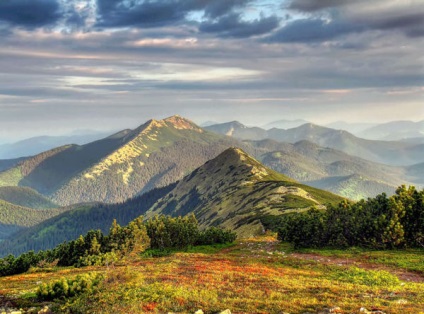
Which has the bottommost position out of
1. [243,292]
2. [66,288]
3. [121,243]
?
[121,243]

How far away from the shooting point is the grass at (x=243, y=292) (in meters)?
26.6

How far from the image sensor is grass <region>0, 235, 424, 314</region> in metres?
26.6

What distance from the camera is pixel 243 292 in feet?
106

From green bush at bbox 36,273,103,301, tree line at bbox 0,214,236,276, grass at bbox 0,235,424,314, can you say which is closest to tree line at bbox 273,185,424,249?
grass at bbox 0,235,424,314

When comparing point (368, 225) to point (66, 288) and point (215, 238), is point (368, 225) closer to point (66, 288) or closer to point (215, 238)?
point (215, 238)

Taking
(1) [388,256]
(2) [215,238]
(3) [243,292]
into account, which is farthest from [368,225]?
(3) [243,292]

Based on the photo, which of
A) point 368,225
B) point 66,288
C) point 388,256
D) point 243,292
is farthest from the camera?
point 368,225

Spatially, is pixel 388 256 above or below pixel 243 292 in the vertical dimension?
below

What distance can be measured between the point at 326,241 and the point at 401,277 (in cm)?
3149

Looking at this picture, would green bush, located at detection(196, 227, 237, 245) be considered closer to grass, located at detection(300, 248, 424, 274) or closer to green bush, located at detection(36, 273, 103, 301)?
grass, located at detection(300, 248, 424, 274)

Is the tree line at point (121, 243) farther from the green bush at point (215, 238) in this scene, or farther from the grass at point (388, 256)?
the grass at point (388, 256)

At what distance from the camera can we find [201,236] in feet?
313

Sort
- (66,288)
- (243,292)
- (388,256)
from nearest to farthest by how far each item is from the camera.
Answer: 1. (66,288)
2. (243,292)
3. (388,256)

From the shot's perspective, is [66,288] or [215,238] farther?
[215,238]
